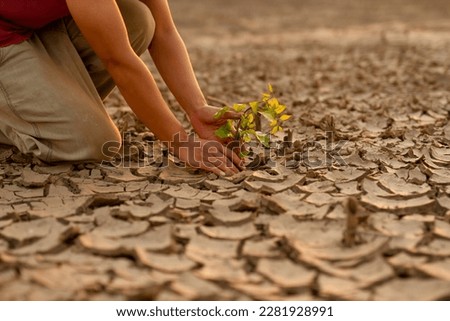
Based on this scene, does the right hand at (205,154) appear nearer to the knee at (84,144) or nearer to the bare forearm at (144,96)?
the bare forearm at (144,96)

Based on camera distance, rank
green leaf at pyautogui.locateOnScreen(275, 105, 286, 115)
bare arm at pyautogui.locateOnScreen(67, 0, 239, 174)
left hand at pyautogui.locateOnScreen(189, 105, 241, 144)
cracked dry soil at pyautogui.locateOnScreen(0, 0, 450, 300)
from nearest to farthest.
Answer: cracked dry soil at pyautogui.locateOnScreen(0, 0, 450, 300) → bare arm at pyautogui.locateOnScreen(67, 0, 239, 174) → green leaf at pyautogui.locateOnScreen(275, 105, 286, 115) → left hand at pyautogui.locateOnScreen(189, 105, 241, 144)

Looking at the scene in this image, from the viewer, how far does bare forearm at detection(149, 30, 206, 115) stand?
208 cm

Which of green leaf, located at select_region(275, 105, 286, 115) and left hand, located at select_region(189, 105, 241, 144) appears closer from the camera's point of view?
green leaf, located at select_region(275, 105, 286, 115)

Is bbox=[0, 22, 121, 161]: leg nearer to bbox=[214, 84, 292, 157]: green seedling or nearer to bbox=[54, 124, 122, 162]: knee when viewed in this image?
bbox=[54, 124, 122, 162]: knee

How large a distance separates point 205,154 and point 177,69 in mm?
373

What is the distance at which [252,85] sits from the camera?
11.9 feet

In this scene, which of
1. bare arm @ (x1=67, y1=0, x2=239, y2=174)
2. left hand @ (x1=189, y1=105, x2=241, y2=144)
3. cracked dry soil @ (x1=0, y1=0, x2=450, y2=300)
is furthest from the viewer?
left hand @ (x1=189, y1=105, x2=241, y2=144)

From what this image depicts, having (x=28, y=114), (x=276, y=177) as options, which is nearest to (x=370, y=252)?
(x=276, y=177)

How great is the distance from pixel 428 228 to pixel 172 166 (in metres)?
0.85

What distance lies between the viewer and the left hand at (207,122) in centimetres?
200

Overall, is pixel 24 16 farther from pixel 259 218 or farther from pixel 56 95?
pixel 259 218

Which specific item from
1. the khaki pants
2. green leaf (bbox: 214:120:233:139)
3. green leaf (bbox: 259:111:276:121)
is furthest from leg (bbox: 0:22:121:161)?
green leaf (bbox: 259:111:276:121)

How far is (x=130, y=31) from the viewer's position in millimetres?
2125

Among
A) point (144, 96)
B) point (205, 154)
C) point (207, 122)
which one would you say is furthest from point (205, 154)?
point (144, 96)
